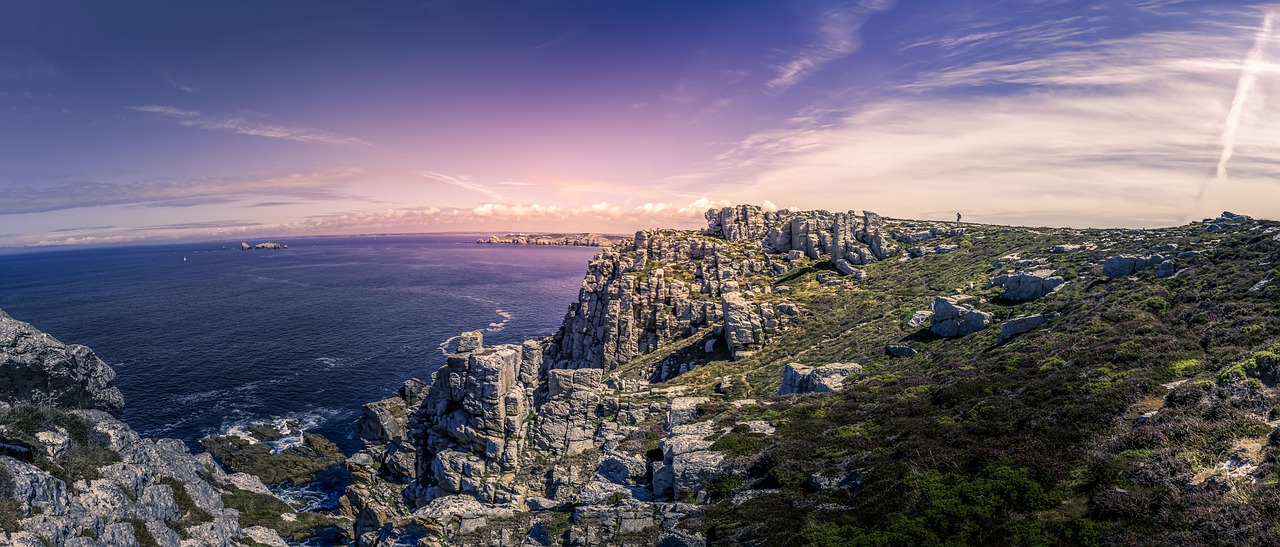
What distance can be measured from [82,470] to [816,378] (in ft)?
178

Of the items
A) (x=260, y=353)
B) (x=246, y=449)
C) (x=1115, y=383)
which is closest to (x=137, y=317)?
(x=260, y=353)

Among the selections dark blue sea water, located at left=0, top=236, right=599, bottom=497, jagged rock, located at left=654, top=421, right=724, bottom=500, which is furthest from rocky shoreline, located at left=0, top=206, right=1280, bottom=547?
dark blue sea water, located at left=0, top=236, right=599, bottom=497

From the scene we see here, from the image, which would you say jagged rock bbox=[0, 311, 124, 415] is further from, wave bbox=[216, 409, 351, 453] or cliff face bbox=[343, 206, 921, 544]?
wave bbox=[216, 409, 351, 453]

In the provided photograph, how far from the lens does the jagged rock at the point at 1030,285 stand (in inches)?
1965

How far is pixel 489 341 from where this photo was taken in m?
122

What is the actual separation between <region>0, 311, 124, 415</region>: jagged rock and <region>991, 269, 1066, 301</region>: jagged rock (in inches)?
3434

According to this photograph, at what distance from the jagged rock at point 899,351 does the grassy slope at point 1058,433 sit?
1885 mm

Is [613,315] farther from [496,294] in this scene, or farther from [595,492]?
[496,294]

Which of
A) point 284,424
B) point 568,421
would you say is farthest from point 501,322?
point 568,421

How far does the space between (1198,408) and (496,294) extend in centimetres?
19454

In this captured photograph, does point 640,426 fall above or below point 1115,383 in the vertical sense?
below

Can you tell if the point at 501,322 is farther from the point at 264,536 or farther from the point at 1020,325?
the point at 1020,325

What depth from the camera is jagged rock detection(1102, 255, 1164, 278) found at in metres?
44.3

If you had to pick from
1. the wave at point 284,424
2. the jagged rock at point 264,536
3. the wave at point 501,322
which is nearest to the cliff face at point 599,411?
the jagged rock at point 264,536
